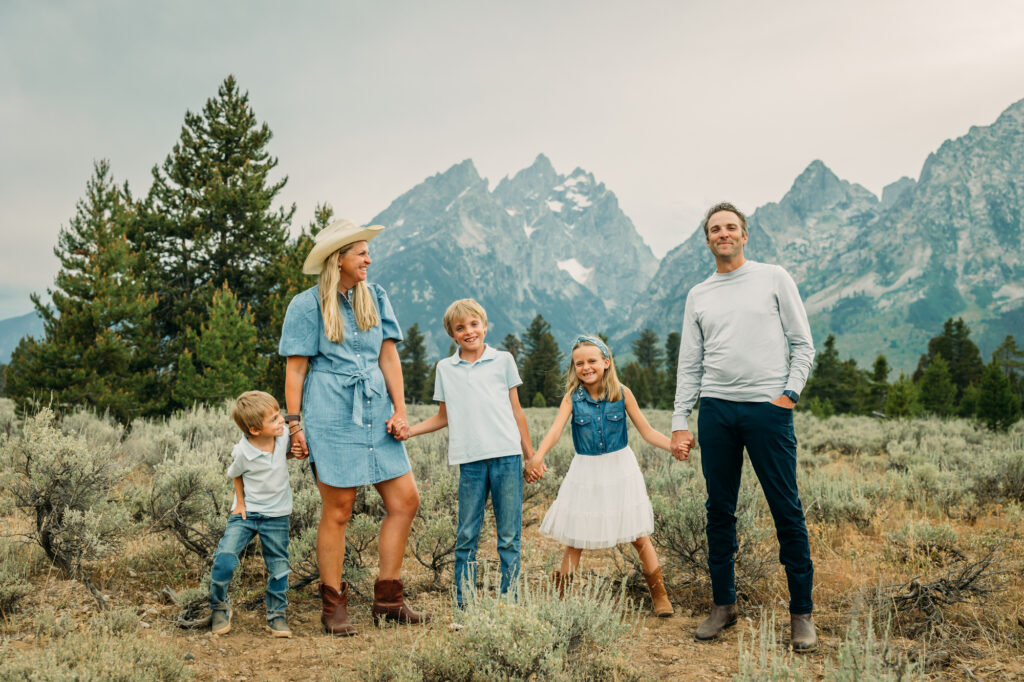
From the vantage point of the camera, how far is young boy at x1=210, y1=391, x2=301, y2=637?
10.8ft

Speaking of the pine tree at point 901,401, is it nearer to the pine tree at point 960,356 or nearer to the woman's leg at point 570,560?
the pine tree at point 960,356

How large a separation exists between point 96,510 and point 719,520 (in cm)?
369

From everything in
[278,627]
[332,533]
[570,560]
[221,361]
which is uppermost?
[221,361]

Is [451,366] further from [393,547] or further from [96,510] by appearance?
[96,510]

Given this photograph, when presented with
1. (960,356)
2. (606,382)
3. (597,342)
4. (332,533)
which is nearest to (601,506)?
(606,382)

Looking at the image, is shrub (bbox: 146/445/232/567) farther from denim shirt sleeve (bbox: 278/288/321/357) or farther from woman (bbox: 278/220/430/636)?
denim shirt sleeve (bbox: 278/288/321/357)

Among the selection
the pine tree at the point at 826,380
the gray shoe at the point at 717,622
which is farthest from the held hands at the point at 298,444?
the pine tree at the point at 826,380

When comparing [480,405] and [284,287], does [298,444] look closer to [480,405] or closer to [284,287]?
[480,405]

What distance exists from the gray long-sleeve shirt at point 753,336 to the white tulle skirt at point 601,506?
2.07 ft

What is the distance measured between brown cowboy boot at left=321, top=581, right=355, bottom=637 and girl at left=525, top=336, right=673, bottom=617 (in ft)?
4.07

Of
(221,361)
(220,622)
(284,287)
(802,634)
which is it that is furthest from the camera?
(284,287)

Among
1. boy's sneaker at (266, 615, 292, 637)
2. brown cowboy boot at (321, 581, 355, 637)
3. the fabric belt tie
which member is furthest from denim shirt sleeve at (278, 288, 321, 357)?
boy's sneaker at (266, 615, 292, 637)

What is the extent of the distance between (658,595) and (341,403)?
2246 mm

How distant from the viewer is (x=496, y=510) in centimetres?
351
